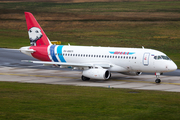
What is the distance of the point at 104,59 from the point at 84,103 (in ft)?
49.7

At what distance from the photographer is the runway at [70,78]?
38438mm

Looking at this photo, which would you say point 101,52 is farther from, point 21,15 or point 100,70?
point 21,15

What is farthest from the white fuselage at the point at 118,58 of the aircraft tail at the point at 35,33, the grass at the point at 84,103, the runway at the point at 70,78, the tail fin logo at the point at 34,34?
the grass at the point at 84,103

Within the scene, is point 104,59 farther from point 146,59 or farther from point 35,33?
point 35,33

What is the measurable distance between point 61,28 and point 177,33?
34.1m

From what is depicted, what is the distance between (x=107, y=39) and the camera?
3501 inches

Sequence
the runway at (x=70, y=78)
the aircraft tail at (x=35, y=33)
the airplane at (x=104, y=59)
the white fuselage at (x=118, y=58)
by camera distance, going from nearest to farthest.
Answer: the runway at (x=70, y=78) → the white fuselage at (x=118, y=58) → the airplane at (x=104, y=59) → the aircraft tail at (x=35, y=33)

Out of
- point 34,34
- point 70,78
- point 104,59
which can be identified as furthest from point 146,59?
point 34,34

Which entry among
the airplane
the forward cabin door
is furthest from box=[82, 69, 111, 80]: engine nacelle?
the forward cabin door

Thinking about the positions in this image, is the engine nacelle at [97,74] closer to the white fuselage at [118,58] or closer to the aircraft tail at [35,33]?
the white fuselage at [118,58]

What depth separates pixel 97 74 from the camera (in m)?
40.1

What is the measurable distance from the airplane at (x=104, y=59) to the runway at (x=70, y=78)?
41.1 inches

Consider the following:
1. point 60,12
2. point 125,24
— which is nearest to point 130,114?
point 125,24

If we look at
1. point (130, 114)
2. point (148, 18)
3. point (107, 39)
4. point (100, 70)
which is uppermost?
point (148, 18)
